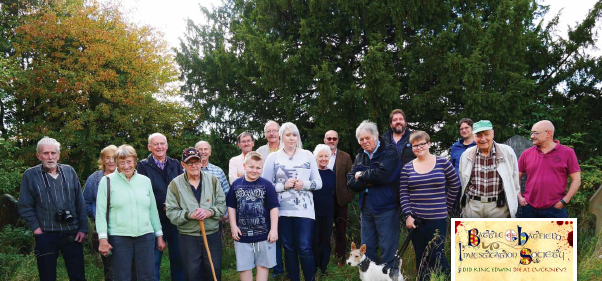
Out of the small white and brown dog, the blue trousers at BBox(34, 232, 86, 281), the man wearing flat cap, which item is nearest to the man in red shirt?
the man wearing flat cap

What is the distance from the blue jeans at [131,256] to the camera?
4016mm

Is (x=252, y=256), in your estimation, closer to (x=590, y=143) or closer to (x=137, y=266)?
(x=137, y=266)

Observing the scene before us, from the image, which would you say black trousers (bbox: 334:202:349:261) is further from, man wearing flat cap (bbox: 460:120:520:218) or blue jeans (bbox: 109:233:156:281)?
blue jeans (bbox: 109:233:156:281)

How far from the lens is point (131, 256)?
13.4ft

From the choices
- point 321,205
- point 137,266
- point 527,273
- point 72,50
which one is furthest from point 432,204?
point 72,50

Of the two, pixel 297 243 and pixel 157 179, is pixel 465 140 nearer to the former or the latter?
pixel 297 243

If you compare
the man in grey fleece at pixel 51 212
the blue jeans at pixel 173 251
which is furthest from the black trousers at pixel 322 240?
the man in grey fleece at pixel 51 212

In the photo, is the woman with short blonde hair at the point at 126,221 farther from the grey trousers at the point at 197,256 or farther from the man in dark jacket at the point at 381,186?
the man in dark jacket at the point at 381,186

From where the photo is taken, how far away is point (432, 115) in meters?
10.3

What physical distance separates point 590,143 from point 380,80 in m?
6.07

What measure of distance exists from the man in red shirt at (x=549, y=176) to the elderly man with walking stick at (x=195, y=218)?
3120mm

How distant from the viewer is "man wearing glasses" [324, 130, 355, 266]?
5.64 metres

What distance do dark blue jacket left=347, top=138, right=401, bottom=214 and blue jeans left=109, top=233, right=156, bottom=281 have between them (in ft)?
6.97

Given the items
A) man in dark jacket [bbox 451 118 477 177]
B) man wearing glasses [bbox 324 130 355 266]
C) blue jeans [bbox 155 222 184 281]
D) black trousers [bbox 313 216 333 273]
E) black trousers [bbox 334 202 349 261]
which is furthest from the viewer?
black trousers [bbox 334 202 349 261]
